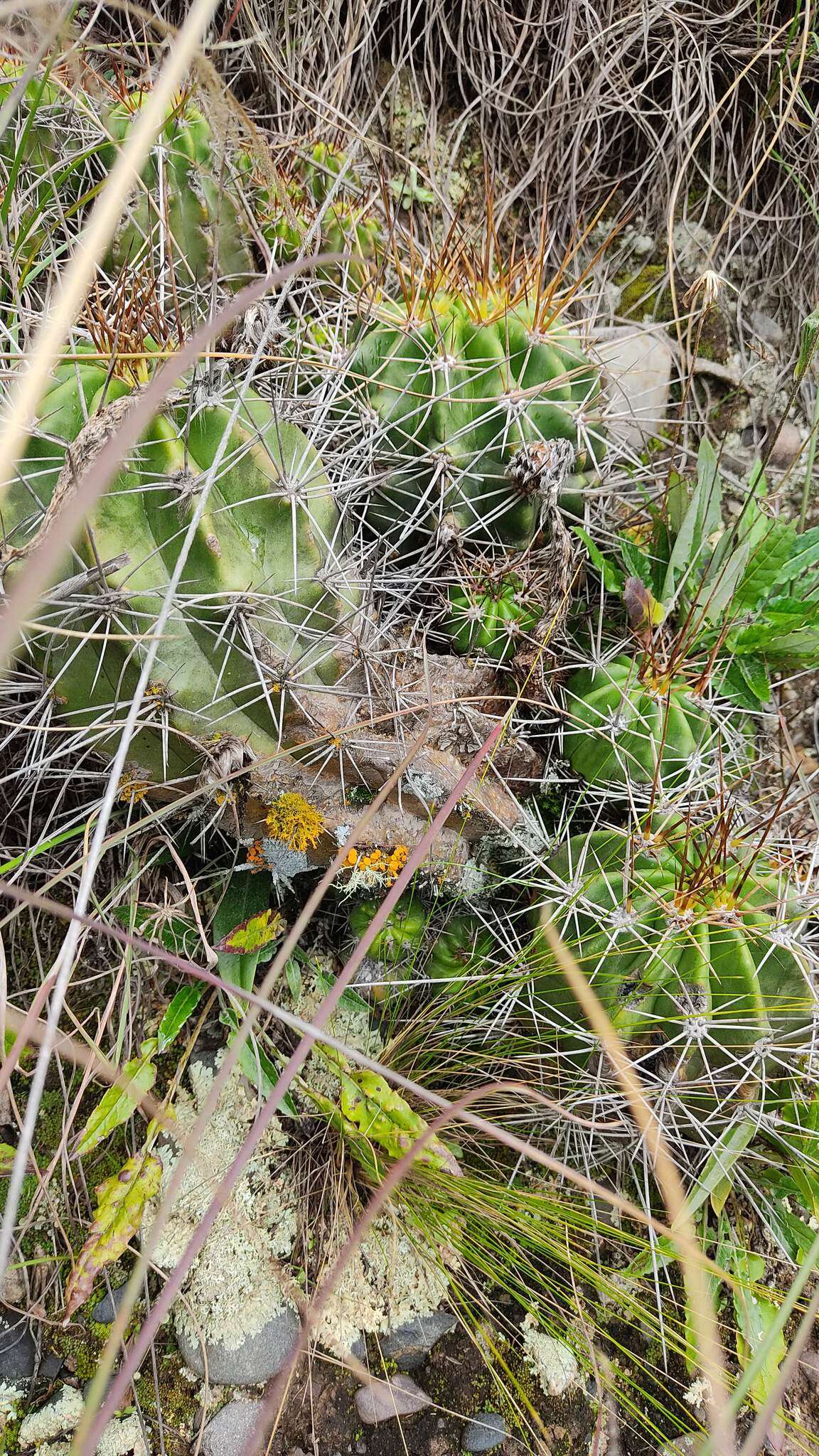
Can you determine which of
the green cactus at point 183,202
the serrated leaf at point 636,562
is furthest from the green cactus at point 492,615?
the green cactus at point 183,202

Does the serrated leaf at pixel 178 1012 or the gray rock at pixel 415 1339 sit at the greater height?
the serrated leaf at pixel 178 1012

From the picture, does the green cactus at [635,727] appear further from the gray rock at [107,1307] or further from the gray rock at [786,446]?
the gray rock at [107,1307]

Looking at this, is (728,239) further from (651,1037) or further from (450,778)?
(651,1037)

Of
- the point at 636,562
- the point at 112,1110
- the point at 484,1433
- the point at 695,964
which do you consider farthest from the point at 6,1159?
the point at 636,562

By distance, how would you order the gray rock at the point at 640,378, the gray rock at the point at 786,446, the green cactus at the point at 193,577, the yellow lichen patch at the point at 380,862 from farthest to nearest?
the gray rock at the point at 786,446 → the gray rock at the point at 640,378 → the yellow lichen patch at the point at 380,862 → the green cactus at the point at 193,577

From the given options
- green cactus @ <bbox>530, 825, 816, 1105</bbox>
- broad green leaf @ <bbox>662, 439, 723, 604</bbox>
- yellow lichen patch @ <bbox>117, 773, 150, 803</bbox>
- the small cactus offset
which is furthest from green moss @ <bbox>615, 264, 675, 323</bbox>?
yellow lichen patch @ <bbox>117, 773, 150, 803</bbox>

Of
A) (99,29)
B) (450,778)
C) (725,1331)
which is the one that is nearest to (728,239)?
(99,29)
